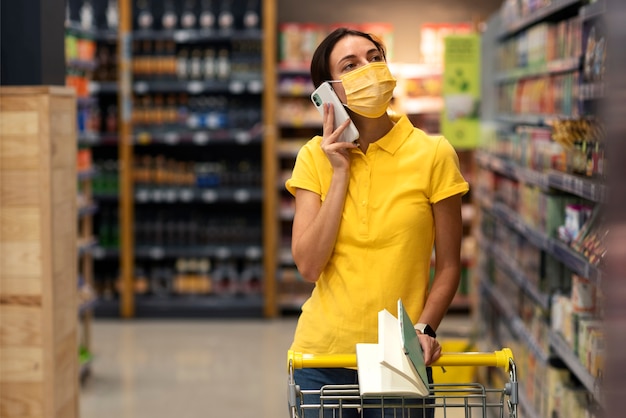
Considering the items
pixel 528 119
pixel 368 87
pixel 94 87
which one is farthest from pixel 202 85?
pixel 368 87

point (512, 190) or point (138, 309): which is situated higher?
point (512, 190)

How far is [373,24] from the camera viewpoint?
30.3 feet

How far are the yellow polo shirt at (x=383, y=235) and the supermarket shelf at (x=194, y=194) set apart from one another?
6.59 metres

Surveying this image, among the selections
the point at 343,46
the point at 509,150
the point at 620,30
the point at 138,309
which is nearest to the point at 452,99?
the point at 509,150

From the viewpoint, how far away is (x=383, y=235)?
2.43 meters

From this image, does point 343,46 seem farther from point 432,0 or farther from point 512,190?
point 432,0

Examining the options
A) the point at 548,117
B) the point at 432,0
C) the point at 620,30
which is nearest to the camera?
the point at 620,30

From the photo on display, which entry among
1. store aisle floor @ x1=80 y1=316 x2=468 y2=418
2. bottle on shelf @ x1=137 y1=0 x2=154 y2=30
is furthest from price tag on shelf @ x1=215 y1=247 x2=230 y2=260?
bottle on shelf @ x1=137 y1=0 x2=154 y2=30

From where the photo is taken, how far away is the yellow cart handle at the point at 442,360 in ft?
7.29

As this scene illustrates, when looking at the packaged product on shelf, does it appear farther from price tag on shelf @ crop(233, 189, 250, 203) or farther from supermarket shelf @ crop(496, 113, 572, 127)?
price tag on shelf @ crop(233, 189, 250, 203)

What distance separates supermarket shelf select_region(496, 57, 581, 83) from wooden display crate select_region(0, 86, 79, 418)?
7.15 ft

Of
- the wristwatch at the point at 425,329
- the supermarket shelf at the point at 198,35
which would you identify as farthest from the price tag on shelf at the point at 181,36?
the wristwatch at the point at 425,329

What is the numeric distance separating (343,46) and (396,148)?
282 mm

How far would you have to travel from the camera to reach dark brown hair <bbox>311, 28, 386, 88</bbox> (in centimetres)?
249
